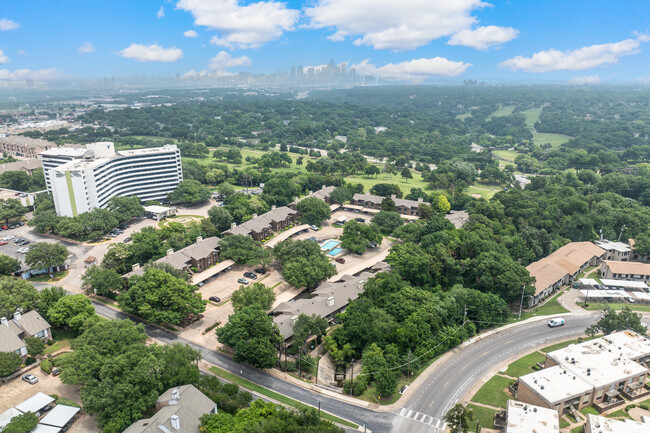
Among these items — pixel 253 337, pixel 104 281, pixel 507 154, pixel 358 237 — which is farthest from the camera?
pixel 507 154

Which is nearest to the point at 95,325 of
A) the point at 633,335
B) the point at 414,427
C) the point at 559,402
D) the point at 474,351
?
the point at 414,427

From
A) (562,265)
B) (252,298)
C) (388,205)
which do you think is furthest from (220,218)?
(562,265)

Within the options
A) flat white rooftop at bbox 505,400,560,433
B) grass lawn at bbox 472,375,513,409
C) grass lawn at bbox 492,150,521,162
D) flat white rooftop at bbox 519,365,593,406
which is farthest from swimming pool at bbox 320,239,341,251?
grass lawn at bbox 492,150,521,162

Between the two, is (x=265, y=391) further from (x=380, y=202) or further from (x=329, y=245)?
(x=380, y=202)

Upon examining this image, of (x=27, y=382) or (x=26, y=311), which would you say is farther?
(x=26, y=311)

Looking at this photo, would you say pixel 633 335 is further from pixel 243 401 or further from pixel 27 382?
pixel 27 382

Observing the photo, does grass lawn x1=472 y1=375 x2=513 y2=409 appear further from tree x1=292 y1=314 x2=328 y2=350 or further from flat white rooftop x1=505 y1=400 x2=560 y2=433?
tree x1=292 y1=314 x2=328 y2=350
